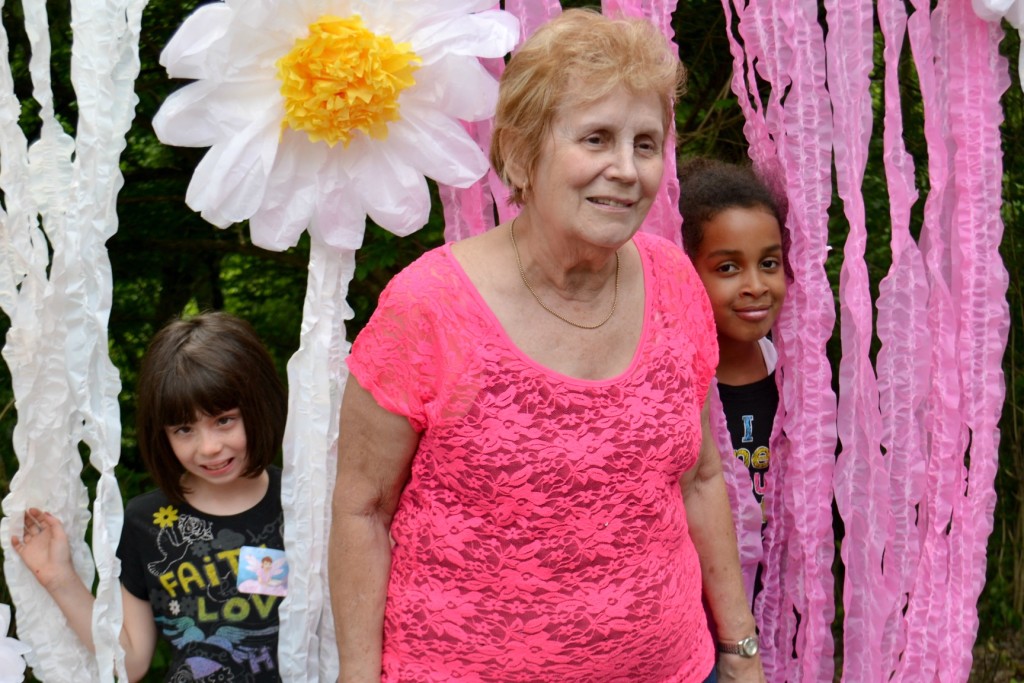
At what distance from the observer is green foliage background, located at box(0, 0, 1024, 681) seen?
8.41ft

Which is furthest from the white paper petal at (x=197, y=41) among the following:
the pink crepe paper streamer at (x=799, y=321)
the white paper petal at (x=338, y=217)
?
the pink crepe paper streamer at (x=799, y=321)

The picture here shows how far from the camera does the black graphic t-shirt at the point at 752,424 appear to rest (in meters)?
2.13

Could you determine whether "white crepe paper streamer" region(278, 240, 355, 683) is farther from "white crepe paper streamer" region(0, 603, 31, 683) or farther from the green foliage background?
the green foliage background

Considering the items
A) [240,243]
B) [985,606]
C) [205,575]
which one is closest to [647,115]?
[205,575]

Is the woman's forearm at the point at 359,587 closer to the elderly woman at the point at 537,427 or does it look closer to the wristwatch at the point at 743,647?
the elderly woman at the point at 537,427

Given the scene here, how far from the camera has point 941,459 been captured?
2025 mm

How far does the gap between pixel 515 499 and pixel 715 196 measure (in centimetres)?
86

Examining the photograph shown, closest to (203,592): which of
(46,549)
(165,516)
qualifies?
(165,516)

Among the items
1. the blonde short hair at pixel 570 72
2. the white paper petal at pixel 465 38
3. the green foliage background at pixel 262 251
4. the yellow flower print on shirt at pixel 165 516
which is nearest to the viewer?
the blonde short hair at pixel 570 72

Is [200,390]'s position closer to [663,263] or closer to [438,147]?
[438,147]

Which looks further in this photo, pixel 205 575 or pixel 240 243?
pixel 240 243

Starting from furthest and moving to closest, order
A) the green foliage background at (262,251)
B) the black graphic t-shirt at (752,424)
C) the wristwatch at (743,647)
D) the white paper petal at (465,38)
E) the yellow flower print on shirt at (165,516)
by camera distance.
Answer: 1. the green foliage background at (262,251)
2. the black graphic t-shirt at (752,424)
3. the yellow flower print on shirt at (165,516)
4. the wristwatch at (743,647)
5. the white paper petal at (465,38)

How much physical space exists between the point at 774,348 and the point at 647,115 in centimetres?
78

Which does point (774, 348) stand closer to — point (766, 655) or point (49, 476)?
point (766, 655)
